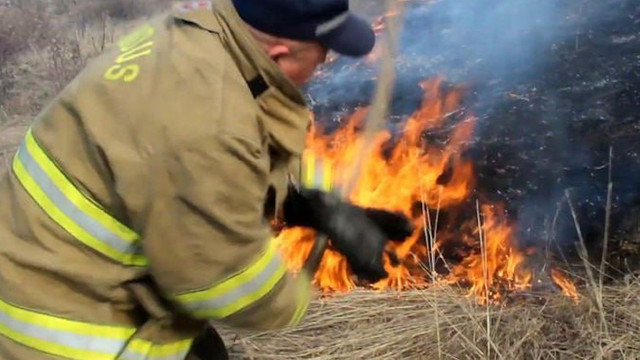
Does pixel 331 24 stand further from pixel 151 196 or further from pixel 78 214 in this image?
pixel 78 214

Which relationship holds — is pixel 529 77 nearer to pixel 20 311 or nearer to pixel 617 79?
pixel 617 79

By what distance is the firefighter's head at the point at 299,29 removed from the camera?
1822 mm

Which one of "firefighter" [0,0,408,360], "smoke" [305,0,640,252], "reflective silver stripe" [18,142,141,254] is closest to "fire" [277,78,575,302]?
"smoke" [305,0,640,252]

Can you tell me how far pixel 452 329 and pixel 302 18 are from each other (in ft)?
6.18

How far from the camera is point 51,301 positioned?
1.90 m

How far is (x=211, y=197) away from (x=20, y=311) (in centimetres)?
56

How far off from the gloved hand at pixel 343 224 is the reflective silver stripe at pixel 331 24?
24.0 inches

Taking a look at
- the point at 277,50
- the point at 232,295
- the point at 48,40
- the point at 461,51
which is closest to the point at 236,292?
the point at 232,295

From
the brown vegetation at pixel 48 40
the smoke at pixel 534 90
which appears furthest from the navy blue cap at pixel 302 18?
the brown vegetation at pixel 48 40

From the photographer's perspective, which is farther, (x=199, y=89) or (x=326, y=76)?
(x=326, y=76)

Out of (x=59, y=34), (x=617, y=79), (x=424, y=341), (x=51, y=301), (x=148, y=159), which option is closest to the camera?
(x=148, y=159)

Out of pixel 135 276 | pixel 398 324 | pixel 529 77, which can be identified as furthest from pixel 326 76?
pixel 135 276

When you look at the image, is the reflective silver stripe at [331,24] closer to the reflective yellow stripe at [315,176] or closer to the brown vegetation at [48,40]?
the reflective yellow stripe at [315,176]

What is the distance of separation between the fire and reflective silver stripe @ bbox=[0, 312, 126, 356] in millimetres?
1775
